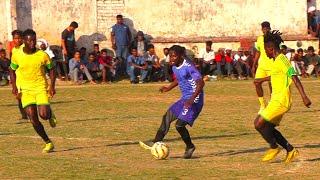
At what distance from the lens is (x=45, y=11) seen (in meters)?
33.3

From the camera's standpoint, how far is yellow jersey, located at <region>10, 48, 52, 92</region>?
628 inches

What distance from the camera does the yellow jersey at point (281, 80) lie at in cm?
1397

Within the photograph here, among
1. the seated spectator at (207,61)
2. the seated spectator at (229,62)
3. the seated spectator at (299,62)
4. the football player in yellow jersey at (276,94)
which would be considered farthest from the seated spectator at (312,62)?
the football player in yellow jersey at (276,94)

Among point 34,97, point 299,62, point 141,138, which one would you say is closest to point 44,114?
point 34,97

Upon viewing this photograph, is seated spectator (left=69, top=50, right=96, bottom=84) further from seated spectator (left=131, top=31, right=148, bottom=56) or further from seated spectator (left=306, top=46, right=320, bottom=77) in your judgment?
seated spectator (left=306, top=46, right=320, bottom=77)

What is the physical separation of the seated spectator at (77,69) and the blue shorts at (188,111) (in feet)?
53.2

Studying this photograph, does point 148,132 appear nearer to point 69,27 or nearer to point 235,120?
point 235,120

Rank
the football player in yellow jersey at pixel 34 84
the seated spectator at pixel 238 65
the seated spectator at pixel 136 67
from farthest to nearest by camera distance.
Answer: the seated spectator at pixel 238 65 → the seated spectator at pixel 136 67 → the football player in yellow jersey at pixel 34 84

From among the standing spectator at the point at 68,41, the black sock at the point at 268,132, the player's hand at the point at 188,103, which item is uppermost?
the player's hand at the point at 188,103

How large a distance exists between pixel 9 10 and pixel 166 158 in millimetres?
19086

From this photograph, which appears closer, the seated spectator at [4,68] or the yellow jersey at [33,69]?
the yellow jersey at [33,69]

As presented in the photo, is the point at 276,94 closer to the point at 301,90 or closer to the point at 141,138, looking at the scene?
the point at 301,90

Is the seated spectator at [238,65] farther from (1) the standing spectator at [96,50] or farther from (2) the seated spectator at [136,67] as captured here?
(1) the standing spectator at [96,50]

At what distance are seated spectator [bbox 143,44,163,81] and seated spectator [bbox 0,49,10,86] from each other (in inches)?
174
